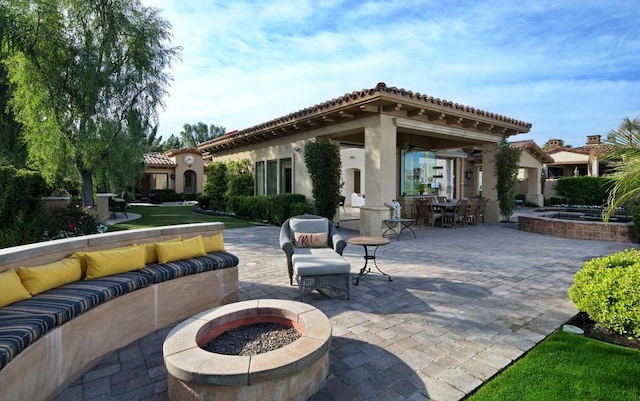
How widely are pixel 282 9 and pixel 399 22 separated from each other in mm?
2871

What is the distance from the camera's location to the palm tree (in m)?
3.90

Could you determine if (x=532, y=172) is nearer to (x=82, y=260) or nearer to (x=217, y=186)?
(x=217, y=186)

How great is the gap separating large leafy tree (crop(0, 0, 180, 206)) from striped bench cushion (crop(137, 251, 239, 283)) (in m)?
7.78

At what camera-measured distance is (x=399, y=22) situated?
805cm

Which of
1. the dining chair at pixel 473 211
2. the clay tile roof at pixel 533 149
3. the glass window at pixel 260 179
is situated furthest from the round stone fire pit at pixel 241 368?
the clay tile roof at pixel 533 149

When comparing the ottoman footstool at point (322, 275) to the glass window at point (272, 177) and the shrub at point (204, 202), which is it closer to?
the glass window at point (272, 177)

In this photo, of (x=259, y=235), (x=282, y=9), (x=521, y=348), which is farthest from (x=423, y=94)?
(x=521, y=348)

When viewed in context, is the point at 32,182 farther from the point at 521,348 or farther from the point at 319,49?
the point at 521,348

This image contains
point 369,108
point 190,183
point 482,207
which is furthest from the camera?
point 190,183

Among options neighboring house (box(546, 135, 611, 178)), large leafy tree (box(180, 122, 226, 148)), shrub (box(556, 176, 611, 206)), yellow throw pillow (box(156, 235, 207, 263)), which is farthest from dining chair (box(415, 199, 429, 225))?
large leafy tree (box(180, 122, 226, 148))

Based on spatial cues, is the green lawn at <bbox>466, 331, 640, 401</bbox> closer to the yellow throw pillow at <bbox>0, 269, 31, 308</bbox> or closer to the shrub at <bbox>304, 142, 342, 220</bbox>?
the yellow throw pillow at <bbox>0, 269, 31, 308</bbox>

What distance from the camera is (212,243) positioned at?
4.70 metres

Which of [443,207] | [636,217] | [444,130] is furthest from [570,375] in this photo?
[443,207]

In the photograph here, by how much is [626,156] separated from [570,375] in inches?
112
